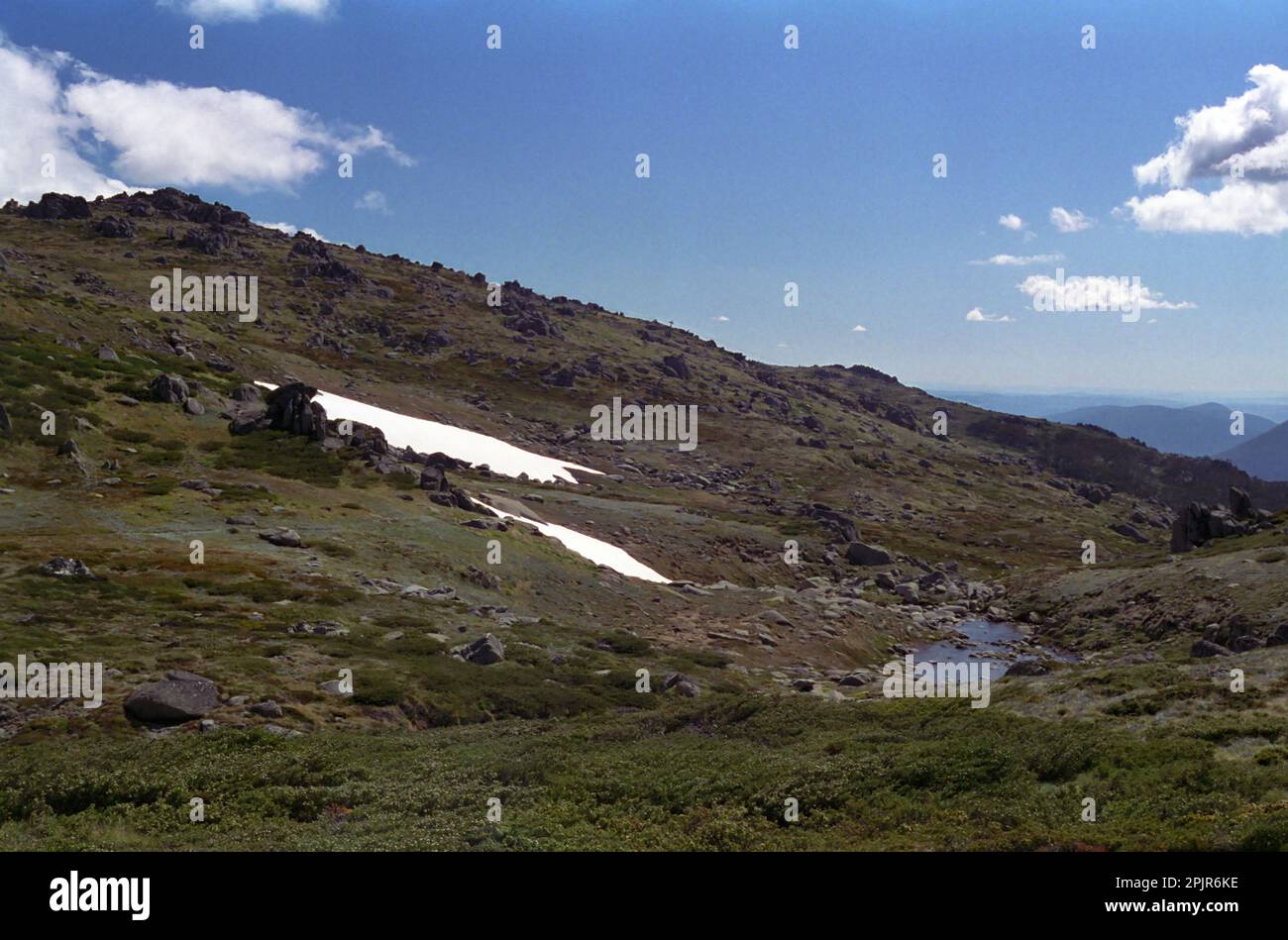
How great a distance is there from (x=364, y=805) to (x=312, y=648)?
13.8m

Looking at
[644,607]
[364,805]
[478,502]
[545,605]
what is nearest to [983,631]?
[644,607]

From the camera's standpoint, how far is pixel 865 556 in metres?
71.0

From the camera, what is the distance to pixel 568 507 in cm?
6644

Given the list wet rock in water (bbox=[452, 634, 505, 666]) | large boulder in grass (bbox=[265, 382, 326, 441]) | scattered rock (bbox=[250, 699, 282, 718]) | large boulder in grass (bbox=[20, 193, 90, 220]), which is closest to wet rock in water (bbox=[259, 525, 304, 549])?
wet rock in water (bbox=[452, 634, 505, 666])

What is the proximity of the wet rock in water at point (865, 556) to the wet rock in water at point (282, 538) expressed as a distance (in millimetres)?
49682

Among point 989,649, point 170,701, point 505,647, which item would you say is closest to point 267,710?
point 170,701

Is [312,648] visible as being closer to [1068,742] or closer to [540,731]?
Answer: [540,731]

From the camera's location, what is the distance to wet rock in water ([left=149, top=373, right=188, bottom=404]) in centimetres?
5819

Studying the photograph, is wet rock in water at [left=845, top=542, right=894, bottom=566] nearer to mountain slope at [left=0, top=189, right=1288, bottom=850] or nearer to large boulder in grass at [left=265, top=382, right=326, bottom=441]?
mountain slope at [left=0, top=189, right=1288, bottom=850]

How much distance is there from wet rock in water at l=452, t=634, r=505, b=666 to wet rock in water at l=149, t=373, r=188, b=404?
137 feet

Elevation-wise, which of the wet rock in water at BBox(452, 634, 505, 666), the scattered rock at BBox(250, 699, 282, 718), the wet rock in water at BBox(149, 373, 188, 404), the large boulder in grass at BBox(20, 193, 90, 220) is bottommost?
the scattered rock at BBox(250, 699, 282, 718)

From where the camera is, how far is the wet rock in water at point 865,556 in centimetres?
7088

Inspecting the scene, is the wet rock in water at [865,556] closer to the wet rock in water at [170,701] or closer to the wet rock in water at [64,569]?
the wet rock in water at [170,701]

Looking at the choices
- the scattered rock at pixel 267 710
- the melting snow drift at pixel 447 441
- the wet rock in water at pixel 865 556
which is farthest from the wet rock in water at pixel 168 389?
the wet rock in water at pixel 865 556
